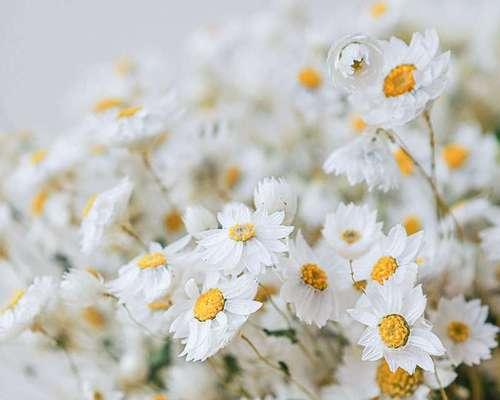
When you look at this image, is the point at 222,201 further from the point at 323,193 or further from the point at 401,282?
the point at 401,282

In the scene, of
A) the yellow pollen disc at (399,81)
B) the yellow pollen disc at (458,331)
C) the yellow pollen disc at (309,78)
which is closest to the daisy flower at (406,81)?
the yellow pollen disc at (399,81)

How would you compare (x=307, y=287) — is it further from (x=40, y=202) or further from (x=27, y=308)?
(x=40, y=202)

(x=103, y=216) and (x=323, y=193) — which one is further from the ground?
(x=103, y=216)

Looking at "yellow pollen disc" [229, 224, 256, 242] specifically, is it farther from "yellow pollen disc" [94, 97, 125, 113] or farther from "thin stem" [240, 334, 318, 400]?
"yellow pollen disc" [94, 97, 125, 113]

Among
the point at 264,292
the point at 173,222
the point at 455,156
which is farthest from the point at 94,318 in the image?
the point at 455,156

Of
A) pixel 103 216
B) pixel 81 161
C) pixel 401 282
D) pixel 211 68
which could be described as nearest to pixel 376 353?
pixel 401 282

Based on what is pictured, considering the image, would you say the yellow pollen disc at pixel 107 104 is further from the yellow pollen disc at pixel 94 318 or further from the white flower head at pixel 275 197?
the white flower head at pixel 275 197

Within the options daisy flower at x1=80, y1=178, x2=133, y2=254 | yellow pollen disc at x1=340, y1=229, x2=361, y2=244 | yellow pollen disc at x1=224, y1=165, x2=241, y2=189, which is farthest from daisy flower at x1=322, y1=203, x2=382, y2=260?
yellow pollen disc at x1=224, y1=165, x2=241, y2=189
